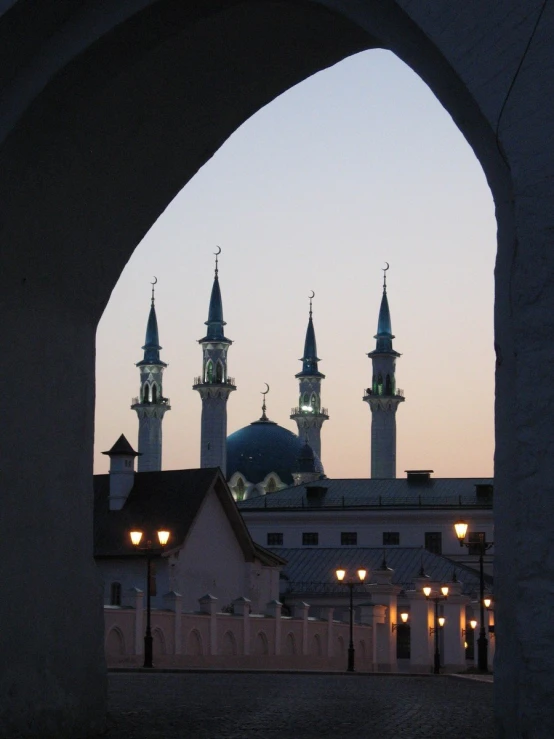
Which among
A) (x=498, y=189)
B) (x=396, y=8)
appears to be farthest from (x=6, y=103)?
(x=498, y=189)

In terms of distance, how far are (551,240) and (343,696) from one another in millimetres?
8719

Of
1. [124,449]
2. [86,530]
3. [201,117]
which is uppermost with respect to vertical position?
[124,449]

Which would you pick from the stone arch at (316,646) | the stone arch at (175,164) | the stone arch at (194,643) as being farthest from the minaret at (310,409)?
the stone arch at (175,164)

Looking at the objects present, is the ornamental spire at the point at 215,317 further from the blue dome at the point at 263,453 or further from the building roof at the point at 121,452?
the building roof at the point at 121,452

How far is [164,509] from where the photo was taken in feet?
156

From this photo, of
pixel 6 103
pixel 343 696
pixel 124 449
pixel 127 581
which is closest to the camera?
pixel 6 103

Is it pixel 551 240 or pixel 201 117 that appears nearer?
pixel 551 240

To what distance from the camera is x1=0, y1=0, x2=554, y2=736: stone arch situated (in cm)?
483

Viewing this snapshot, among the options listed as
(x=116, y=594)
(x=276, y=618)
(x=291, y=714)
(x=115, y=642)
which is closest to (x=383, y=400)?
(x=116, y=594)

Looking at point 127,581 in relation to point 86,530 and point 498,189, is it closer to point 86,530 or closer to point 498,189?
point 86,530

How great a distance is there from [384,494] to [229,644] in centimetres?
3610

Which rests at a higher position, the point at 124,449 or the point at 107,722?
the point at 124,449

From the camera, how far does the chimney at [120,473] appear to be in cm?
4925

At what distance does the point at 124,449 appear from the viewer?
163 feet
